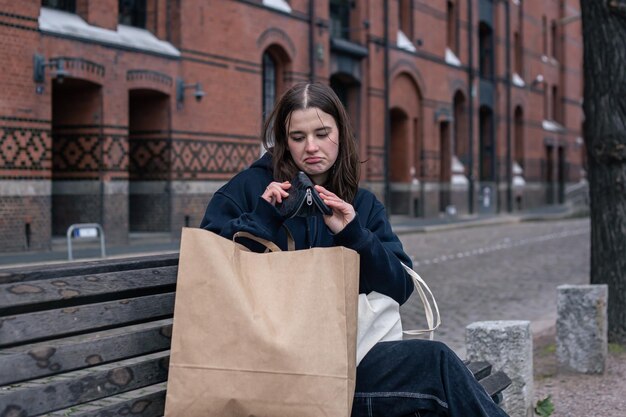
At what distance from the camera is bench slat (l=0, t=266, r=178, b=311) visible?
2.70 m

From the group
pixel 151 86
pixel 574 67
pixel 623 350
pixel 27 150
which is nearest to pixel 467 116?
pixel 574 67

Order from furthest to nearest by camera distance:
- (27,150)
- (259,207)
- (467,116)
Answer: (467,116)
(27,150)
(259,207)

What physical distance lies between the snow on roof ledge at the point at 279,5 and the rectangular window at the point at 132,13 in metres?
3.62

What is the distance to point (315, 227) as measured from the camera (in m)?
3.52

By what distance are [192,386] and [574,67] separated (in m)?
50.7

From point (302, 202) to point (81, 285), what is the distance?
811 mm

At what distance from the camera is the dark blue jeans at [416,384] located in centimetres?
323

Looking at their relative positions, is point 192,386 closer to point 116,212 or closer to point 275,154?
point 275,154

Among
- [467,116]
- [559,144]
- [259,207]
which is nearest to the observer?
[259,207]

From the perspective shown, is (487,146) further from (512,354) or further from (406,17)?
(512,354)

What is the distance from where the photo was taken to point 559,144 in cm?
4831

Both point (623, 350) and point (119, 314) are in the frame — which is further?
point (623, 350)

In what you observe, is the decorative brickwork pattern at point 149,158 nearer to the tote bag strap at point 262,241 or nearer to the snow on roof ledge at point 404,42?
the snow on roof ledge at point 404,42

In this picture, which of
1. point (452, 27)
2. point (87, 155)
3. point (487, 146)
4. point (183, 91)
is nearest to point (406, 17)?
point (452, 27)
